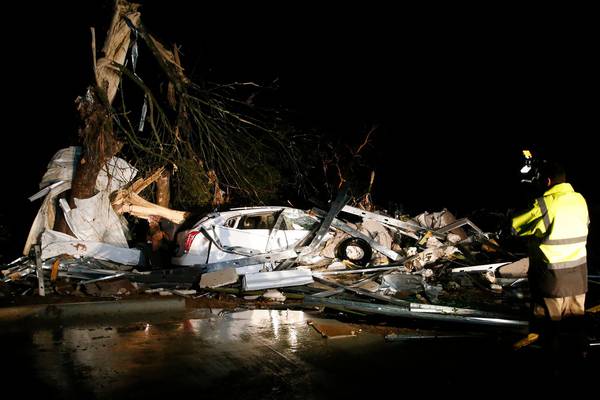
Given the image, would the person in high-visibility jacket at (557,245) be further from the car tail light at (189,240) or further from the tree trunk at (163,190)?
the tree trunk at (163,190)

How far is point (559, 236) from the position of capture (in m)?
4.27

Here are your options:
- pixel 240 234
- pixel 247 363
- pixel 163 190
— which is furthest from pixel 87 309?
pixel 163 190

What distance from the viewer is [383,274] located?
8.49 metres

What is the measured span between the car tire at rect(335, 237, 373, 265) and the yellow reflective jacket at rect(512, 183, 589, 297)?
5.17 meters

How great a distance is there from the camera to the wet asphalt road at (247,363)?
12.4 feet

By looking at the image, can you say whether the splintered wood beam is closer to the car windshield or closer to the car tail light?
the car tail light

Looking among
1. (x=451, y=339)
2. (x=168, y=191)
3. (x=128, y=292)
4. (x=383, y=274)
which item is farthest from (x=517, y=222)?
(x=168, y=191)

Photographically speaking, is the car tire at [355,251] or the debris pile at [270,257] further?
the car tire at [355,251]

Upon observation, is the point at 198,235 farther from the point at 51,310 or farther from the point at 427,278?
the point at 427,278

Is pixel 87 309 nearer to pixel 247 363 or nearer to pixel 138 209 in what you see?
pixel 247 363

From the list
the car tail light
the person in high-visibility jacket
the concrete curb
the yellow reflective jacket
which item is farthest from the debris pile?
the yellow reflective jacket

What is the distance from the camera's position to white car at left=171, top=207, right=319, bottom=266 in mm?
8992

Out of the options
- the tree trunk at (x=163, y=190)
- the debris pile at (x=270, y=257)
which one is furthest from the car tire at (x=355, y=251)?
the tree trunk at (x=163, y=190)

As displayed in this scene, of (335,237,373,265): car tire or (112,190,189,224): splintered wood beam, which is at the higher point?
(112,190,189,224): splintered wood beam
